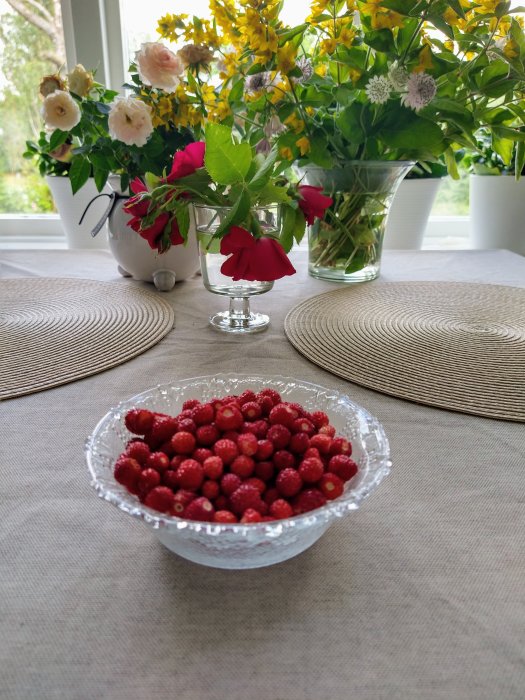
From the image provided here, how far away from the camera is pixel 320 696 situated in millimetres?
299

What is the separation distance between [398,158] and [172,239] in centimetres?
42

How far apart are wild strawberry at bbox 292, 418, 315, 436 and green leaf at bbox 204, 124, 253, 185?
0.35m

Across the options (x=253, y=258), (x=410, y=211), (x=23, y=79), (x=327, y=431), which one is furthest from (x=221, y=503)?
(x=23, y=79)

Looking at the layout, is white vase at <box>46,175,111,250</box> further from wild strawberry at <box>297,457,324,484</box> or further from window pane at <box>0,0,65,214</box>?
wild strawberry at <box>297,457,324,484</box>

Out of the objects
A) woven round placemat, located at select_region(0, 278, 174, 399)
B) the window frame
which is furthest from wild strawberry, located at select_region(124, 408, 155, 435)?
the window frame

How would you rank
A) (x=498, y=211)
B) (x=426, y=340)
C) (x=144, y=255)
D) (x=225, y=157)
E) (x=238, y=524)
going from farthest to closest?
1. (x=498, y=211)
2. (x=144, y=255)
3. (x=426, y=340)
4. (x=225, y=157)
5. (x=238, y=524)

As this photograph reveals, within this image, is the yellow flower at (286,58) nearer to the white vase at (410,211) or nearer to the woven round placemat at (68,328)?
the woven round placemat at (68,328)

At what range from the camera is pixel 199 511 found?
344mm

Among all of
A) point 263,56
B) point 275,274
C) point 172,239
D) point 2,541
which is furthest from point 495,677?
point 263,56

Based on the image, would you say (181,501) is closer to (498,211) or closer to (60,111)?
(60,111)

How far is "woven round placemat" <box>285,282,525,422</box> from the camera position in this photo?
63cm

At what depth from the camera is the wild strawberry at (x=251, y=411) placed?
0.45 meters

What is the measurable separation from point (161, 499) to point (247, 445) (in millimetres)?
71

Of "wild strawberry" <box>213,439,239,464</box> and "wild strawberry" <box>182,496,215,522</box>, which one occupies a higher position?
"wild strawberry" <box>213,439,239,464</box>
